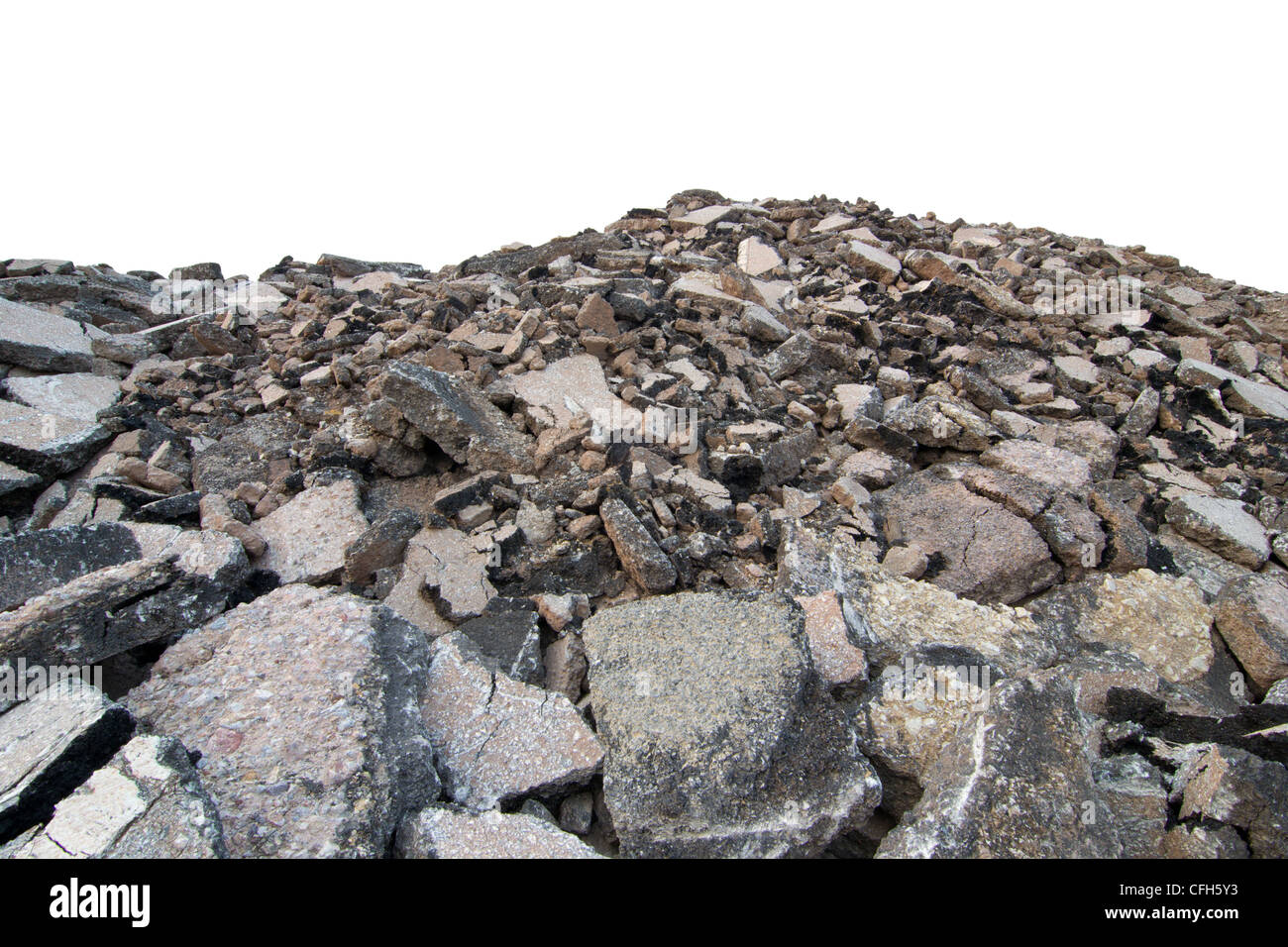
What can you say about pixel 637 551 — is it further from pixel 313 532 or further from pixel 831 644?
pixel 313 532

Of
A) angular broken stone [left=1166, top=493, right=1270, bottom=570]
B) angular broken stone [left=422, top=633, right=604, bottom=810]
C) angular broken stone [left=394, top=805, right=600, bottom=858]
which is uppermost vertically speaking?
angular broken stone [left=1166, top=493, right=1270, bottom=570]

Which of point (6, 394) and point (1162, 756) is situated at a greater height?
point (6, 394)

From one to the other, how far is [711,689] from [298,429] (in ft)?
11.0

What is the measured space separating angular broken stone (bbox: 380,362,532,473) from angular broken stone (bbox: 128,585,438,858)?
117 cm

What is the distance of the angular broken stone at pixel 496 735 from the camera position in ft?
6.85

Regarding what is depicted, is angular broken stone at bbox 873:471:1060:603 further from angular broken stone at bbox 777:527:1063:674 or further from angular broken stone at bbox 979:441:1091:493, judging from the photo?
angular broken stone at bbox 979:441:1091:493

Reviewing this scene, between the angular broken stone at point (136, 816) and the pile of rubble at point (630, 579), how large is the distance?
0.03 ft

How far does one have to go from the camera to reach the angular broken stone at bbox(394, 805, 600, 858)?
1.83 meters

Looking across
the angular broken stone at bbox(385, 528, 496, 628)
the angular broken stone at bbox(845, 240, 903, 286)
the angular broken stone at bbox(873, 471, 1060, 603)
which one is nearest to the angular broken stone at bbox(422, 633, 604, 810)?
the angular broken stone at bbox(385, 528, 496, 628)

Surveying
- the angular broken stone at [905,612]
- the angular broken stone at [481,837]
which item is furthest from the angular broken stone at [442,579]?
the angular broken stone at [905,612]

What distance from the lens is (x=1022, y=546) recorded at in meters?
3.41

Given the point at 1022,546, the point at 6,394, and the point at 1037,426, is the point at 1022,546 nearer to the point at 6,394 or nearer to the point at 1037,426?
the point at 1037,426

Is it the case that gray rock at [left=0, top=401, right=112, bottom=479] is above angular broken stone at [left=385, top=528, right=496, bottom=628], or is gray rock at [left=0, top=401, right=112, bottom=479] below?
above
